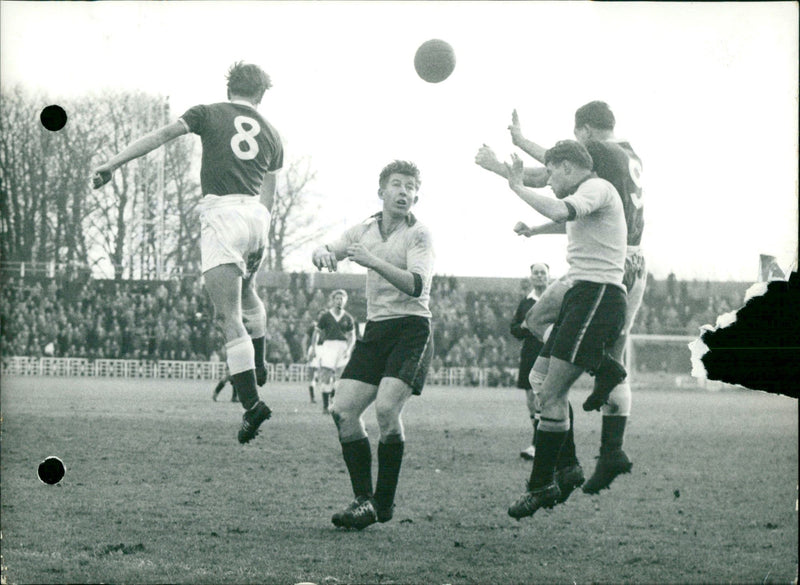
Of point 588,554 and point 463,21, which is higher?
point 463,21

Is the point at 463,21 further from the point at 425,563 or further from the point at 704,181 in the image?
the point at 425,563

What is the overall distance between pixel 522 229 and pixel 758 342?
2.26 m

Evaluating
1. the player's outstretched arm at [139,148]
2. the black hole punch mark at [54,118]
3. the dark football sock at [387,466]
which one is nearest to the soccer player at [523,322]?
the dark football sock at [387,466]

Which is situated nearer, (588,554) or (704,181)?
(704,181)

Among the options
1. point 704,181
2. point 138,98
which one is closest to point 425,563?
point 704,181

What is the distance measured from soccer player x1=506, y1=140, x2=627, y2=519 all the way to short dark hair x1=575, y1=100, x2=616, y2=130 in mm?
318

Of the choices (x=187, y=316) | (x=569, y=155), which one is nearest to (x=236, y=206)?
(x=187, y=316)

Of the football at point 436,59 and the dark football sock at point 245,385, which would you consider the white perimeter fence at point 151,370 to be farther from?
the football at point 436,59

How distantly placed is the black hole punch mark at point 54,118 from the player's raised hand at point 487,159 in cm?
214

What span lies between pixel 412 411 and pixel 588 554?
1.90m

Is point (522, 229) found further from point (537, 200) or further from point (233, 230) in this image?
point (233, 230)

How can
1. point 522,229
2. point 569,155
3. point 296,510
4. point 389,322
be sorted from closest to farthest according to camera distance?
point 569,155, point 522,229, point 389,322, point 296,510

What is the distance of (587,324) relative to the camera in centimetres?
412

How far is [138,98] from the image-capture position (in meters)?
4.82
